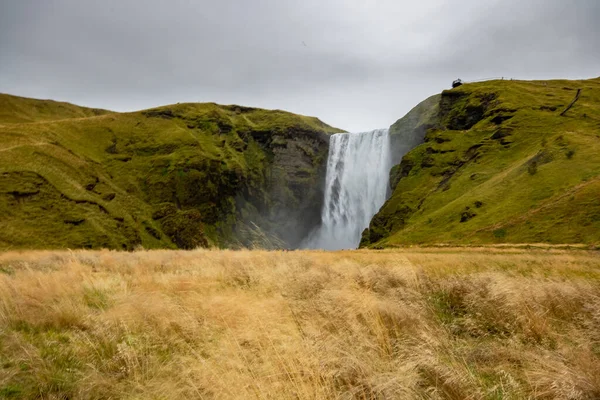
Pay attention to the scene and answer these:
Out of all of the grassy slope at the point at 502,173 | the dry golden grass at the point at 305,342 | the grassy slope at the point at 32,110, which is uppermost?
the grassy slope at the point at 32,110

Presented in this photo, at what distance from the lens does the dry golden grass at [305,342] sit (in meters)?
2.96

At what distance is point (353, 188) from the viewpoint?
292ft

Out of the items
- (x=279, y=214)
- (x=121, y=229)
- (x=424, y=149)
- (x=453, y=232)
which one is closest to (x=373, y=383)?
(x=453, y=232)

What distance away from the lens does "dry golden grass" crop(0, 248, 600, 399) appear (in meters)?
2.96

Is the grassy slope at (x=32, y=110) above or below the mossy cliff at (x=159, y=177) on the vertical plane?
above

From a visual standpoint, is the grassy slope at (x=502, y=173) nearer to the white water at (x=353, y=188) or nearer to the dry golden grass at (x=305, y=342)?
the white water at (x=353, y=188)

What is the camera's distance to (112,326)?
4703mm

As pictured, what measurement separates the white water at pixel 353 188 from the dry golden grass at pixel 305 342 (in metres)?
79.0

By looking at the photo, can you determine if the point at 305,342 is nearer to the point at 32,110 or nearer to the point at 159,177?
the point at 159,177

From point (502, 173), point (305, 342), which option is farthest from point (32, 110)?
point (305, 342)

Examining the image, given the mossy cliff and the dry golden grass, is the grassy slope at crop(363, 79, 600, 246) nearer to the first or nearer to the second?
the mossy cliff

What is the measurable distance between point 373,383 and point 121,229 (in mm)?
63202

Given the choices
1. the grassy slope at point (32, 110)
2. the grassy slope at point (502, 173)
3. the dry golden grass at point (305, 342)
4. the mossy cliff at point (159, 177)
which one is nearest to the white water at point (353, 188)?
the mossy cliff at point (159, 177)

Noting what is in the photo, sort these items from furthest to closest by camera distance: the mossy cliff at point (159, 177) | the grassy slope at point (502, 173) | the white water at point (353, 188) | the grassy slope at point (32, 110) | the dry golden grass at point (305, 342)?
1. the grassy slope at point (32, 110)
2. the white water at point (353, 188)
3. the mossy cliff at point (159, 177)
4. the grassy slope at point (502, 173)
5. the dry golden grass at point (305, 342)
